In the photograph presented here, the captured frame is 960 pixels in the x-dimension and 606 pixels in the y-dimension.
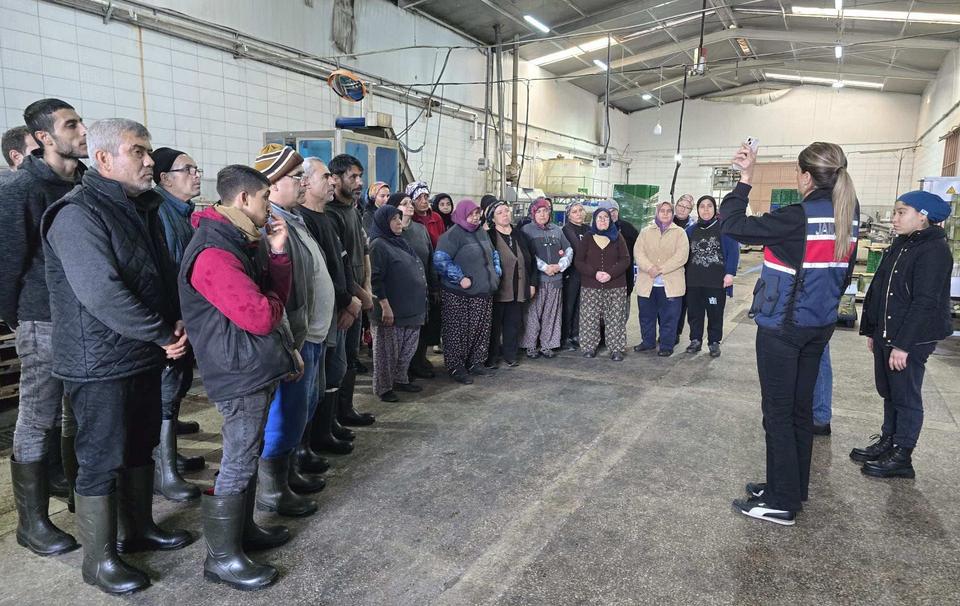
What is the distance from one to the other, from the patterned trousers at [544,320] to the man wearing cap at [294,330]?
2958 millimetres

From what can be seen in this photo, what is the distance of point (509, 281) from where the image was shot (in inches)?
195

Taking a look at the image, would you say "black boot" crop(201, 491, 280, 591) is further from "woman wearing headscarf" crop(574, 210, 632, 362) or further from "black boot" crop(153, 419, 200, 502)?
"woman wearing headscarf" crop(574, 210, 632, 362)

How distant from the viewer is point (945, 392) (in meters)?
4.46

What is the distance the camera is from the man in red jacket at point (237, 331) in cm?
184

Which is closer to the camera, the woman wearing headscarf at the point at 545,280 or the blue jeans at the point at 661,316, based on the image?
the woman wearing headscarf at the point at 545,280

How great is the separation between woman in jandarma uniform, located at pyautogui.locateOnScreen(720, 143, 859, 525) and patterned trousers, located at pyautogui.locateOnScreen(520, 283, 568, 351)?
9.67 feet

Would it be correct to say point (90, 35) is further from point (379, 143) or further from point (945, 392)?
point (945, 392)

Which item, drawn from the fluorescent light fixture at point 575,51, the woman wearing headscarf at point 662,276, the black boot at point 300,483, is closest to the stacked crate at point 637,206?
the fluorescent light fixture at point 575,51

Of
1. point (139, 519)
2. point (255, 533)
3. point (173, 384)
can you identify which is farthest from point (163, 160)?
point (255, 533)

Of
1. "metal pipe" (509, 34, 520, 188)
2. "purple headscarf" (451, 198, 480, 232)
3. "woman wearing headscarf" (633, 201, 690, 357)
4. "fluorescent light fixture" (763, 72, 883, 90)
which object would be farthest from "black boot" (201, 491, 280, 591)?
"fluorescent light fixture" (763, 72, 883, 90)

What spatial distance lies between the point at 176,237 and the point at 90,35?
4.03 metres

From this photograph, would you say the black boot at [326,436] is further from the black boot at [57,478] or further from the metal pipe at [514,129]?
the metal pipe at [514,129]

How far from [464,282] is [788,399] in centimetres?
250

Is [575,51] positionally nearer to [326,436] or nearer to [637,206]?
[637,206]
